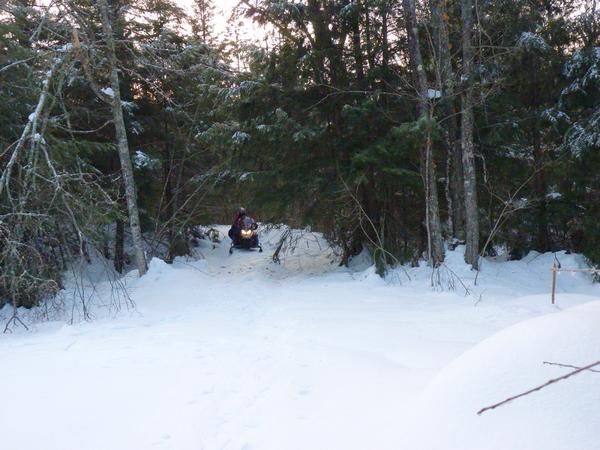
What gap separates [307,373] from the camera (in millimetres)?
3754

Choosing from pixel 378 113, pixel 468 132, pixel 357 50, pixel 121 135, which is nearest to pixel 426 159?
pixel 468 132

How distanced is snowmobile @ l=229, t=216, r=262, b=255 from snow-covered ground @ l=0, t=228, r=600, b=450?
281 inches

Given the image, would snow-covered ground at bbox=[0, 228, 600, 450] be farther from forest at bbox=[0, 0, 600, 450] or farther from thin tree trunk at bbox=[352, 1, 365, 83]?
thin tree trunk at bbox=[352, 1, 365, 83]

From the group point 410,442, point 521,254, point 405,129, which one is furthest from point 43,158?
point 521,254

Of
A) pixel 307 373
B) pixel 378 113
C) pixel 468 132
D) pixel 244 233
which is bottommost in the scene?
pixel 307 373

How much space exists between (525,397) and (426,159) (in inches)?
282

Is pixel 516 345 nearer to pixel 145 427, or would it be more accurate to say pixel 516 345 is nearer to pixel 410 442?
pixel 410 442

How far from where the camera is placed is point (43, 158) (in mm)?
6945

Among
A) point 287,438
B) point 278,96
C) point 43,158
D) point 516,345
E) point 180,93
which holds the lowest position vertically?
point 287,438

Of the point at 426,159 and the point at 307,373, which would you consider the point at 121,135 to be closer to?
the point at 426,159

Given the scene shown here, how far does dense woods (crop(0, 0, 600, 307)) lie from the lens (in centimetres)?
835

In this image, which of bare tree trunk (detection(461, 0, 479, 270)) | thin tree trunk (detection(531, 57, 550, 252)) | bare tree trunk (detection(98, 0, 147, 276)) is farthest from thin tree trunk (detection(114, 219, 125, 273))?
thin tree trunk (detection(531, 57, 550, 252))

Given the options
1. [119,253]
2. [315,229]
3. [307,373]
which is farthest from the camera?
[119,253]

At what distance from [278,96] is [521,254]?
24.8 ft
